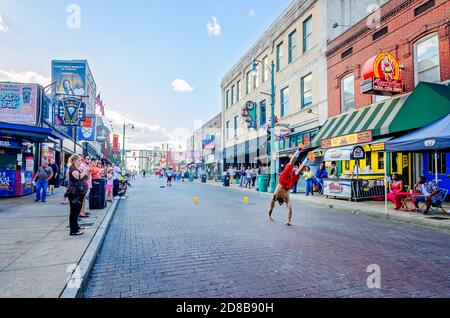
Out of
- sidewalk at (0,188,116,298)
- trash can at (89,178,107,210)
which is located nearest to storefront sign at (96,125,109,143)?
trash can at (89,178,107,210)

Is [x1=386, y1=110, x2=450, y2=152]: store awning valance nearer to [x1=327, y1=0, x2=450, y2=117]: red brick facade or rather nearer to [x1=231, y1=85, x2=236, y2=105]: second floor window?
[x1=327, y1=0, x2=450, y2=117]: red brick facade

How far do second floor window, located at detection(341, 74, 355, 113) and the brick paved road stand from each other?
10.9 m

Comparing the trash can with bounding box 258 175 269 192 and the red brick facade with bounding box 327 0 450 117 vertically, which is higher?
the red brick facade with bounding box 327 0 450 117

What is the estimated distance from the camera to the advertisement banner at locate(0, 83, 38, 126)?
1739cm

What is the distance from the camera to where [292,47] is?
79.4 ft

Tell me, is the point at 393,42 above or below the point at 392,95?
above

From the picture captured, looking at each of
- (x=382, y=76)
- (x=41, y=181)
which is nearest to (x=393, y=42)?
(x=382, y=76)

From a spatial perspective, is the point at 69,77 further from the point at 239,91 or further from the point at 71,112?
the point at 239,91

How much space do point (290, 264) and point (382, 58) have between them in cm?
1295

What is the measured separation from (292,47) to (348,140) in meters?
12.0

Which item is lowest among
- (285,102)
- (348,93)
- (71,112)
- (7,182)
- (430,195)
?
(430,195)
